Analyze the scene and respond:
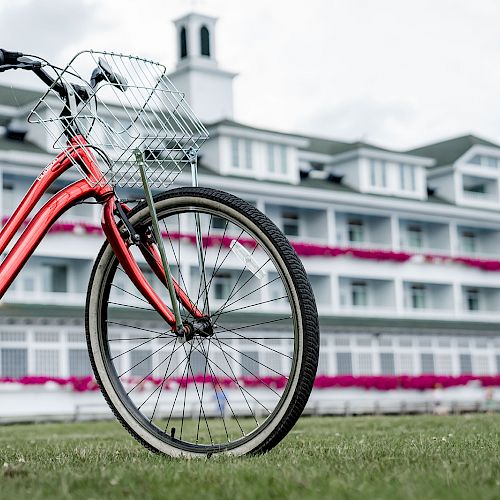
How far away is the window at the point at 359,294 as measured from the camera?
156ft

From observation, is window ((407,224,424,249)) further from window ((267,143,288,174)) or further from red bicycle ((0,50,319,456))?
red bicycle ((0,50,319,456))

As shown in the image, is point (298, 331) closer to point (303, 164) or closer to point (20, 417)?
point (20, 417)

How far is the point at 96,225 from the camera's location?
1534 inches

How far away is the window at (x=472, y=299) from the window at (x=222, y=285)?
44.4ft

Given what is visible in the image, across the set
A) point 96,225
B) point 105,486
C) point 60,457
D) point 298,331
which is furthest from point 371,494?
point 96,225

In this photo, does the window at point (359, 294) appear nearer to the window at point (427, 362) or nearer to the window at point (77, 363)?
the window at point (427, 362)

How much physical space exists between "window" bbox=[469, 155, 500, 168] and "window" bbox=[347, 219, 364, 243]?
776 centimetres

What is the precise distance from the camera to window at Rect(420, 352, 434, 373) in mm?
46469

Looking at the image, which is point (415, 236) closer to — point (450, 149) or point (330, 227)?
point (450, 149)

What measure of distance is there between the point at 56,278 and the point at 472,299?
21430mm

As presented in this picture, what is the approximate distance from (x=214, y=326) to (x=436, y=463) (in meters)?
1.17

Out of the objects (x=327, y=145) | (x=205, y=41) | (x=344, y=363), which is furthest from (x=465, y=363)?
(x=205, y=41)

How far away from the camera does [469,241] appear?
53.0m

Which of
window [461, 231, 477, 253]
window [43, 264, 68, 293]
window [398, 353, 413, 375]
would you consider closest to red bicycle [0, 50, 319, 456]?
window [43, 264, 68, 293]
